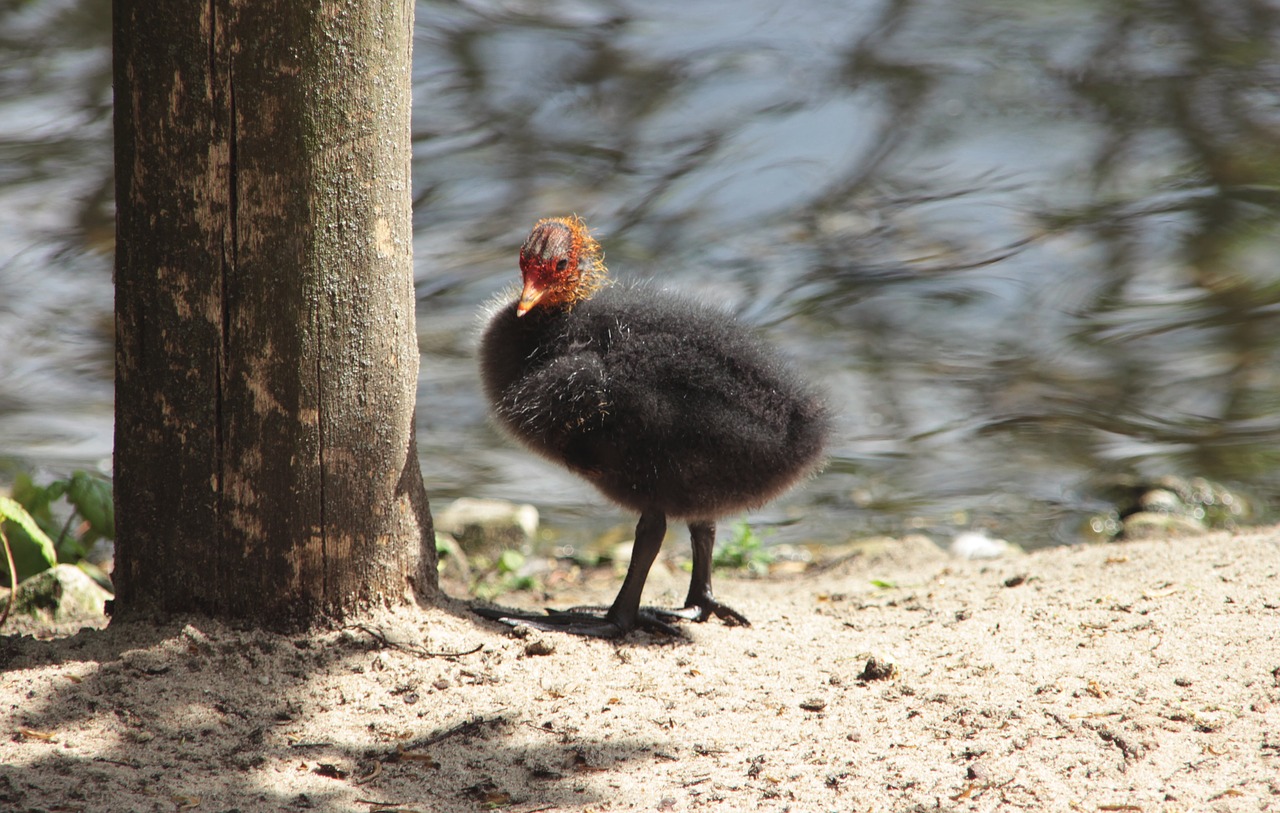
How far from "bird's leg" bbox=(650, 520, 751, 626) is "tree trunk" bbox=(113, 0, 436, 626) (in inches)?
58.0

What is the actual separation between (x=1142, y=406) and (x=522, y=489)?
4.99 meters

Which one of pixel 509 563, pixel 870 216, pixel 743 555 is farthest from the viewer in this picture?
pixel 870 216

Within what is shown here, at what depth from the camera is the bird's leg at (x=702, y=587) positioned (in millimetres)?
4637

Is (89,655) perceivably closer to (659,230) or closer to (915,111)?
(659,230)

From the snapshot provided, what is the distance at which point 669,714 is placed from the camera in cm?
351

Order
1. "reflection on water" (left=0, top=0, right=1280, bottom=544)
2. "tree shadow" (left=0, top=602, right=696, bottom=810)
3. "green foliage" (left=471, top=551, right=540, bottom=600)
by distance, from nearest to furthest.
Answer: "tree shadow" (left=0, top=602, right=696, bottom=810), "green foliage" (left=471, top=551, right=540, bottom=600), "reflection on water" (left=0, top=0, right=1280, bottom=544)

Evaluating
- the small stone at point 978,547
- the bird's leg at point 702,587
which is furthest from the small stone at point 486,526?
the bird's leg at point 702,587

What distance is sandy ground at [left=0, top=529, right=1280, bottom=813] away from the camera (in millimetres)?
2947

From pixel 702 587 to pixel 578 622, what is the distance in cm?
66

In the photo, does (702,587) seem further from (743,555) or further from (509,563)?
(509,563)

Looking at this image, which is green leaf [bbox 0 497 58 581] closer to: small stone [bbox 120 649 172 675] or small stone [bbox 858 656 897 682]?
small stone [bbox 120 649 172 675]

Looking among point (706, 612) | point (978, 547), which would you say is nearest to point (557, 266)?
point (706, 612)

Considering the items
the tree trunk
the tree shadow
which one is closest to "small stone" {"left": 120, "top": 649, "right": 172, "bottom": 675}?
the tree shadow

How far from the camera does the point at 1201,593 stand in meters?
4.27
